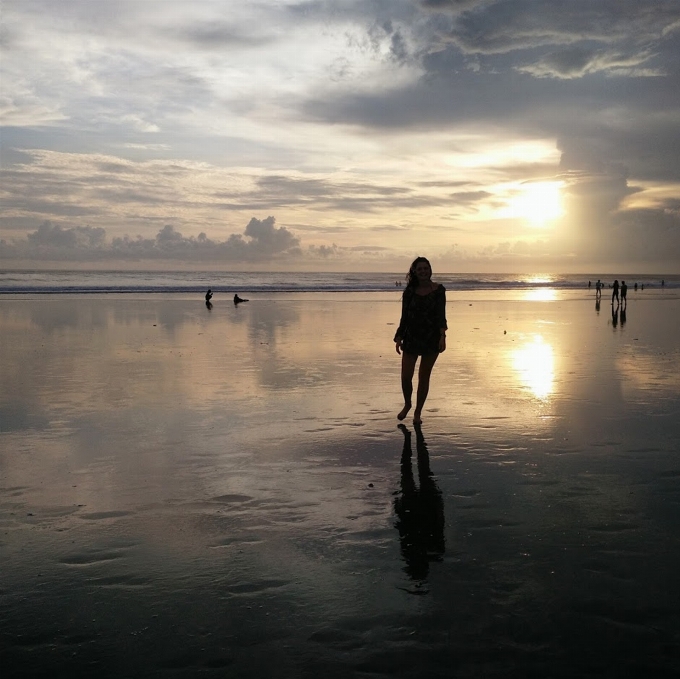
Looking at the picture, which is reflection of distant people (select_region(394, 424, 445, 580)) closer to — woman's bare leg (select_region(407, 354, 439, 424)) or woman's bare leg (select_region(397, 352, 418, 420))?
woman's bare leg (select_region(407, 354, 439, 424))

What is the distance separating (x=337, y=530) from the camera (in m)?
5.50

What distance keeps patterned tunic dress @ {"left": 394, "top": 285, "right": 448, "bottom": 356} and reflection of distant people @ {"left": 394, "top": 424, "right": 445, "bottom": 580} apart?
8.15 ft

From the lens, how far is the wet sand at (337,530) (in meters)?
3.80

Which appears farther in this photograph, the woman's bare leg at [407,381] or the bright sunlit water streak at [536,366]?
the bright sunlit water streak at [536,366]

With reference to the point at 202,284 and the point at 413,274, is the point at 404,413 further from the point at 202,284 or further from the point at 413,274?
the point at 202,284

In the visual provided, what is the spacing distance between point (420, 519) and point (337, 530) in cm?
74

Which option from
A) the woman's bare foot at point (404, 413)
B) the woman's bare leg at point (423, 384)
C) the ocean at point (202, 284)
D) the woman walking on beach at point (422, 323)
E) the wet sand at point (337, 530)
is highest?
the ocean at point (202, 284)

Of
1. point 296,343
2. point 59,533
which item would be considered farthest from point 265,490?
point 296,343

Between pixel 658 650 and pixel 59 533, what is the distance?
4.35m

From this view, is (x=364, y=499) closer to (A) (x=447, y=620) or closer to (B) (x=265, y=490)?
(B) (x=265, y=490)

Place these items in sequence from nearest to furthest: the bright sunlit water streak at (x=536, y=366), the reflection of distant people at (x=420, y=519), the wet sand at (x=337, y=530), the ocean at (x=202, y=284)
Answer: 1. the wet sand at (x=337, y=530)
2. the reflection of distant people at (x=420, y=519)
3. the bright sunlit water streak at (x=536, y=366)
4. the ocean at (x=202, y=284)

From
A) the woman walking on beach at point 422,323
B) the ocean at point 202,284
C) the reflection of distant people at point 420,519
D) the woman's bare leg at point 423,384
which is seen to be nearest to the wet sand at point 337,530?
the reflection of distant people at point 420,519

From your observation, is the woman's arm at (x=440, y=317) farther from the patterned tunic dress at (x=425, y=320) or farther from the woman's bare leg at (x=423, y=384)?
the woman's bare leg at (x=423, y=384)

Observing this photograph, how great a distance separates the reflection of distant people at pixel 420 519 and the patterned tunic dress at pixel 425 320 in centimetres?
248
